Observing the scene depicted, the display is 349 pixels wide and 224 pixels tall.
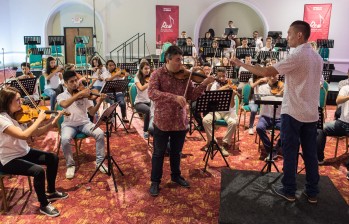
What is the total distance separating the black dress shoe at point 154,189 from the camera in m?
4.01

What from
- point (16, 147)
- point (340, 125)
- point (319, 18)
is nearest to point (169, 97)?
point (16, 147)

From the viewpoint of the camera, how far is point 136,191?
4.12 m

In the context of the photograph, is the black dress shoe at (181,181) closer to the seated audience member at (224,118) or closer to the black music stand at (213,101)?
the black music stand at (213,101)

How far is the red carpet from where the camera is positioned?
141 inches

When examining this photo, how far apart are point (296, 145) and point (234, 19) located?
42.4 ft

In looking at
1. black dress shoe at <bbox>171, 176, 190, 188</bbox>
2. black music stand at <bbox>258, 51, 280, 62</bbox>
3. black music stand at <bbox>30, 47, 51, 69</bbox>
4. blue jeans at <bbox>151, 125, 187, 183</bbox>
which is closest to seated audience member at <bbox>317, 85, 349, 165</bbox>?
black dress shoe at <bbox>171, 176, 190, 188</bbox>

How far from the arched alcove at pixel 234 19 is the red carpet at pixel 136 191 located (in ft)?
33.7

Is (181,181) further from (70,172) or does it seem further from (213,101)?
(70,172)

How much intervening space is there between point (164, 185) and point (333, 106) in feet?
21.0

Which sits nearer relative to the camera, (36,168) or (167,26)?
(36,168)

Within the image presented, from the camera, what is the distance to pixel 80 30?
50.4 feet

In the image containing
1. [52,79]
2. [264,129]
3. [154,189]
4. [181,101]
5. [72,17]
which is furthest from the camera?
[72,17]

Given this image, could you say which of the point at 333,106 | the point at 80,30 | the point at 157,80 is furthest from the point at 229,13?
the point at 157,80

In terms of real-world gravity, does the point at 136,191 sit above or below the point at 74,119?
below
